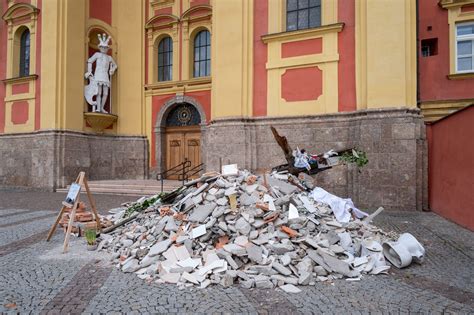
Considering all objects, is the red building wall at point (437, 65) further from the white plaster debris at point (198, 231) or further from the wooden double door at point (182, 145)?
the wooden double door at point (182, 145)

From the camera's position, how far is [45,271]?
423cm

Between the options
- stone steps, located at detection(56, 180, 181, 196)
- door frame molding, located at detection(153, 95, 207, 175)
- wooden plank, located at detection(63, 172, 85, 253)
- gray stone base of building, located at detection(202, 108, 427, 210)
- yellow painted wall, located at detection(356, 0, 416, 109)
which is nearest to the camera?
wooden plank, located at detection(63, 172, 85, 253)

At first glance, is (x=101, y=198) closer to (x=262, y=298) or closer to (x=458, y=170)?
(x=262, y=298)

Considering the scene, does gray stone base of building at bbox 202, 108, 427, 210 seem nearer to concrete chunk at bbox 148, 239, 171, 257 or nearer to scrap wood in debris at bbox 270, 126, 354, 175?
scrap wood in debris at bbox 270, 126, 354, 175

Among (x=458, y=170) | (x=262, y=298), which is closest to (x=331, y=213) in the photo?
(x=262, y=298)

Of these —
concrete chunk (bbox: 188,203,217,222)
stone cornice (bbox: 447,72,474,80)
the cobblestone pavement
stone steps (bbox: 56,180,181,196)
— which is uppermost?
stone cornice (bbox: 447,72,474,80)

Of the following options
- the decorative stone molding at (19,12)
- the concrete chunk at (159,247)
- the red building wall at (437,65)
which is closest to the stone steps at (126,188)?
the concrete chunk at (159,247)

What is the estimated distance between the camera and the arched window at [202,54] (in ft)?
47.2

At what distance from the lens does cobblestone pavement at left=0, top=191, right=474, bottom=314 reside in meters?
3.22

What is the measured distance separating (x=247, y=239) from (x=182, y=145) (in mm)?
10619

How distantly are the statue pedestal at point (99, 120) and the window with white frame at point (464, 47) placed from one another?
13044mm

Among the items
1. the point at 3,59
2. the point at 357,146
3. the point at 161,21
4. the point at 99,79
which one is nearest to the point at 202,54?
the point at 161,21

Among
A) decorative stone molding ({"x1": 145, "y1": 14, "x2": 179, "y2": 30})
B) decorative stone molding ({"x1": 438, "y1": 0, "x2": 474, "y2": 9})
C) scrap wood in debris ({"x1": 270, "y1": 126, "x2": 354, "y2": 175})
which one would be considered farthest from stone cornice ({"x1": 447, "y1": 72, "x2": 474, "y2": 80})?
decorative stone molding ({"x1": 145, "y1": 14, "x2": 179, "y2": 30})

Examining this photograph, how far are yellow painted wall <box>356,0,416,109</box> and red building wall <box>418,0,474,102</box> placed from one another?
1387 millimetres
